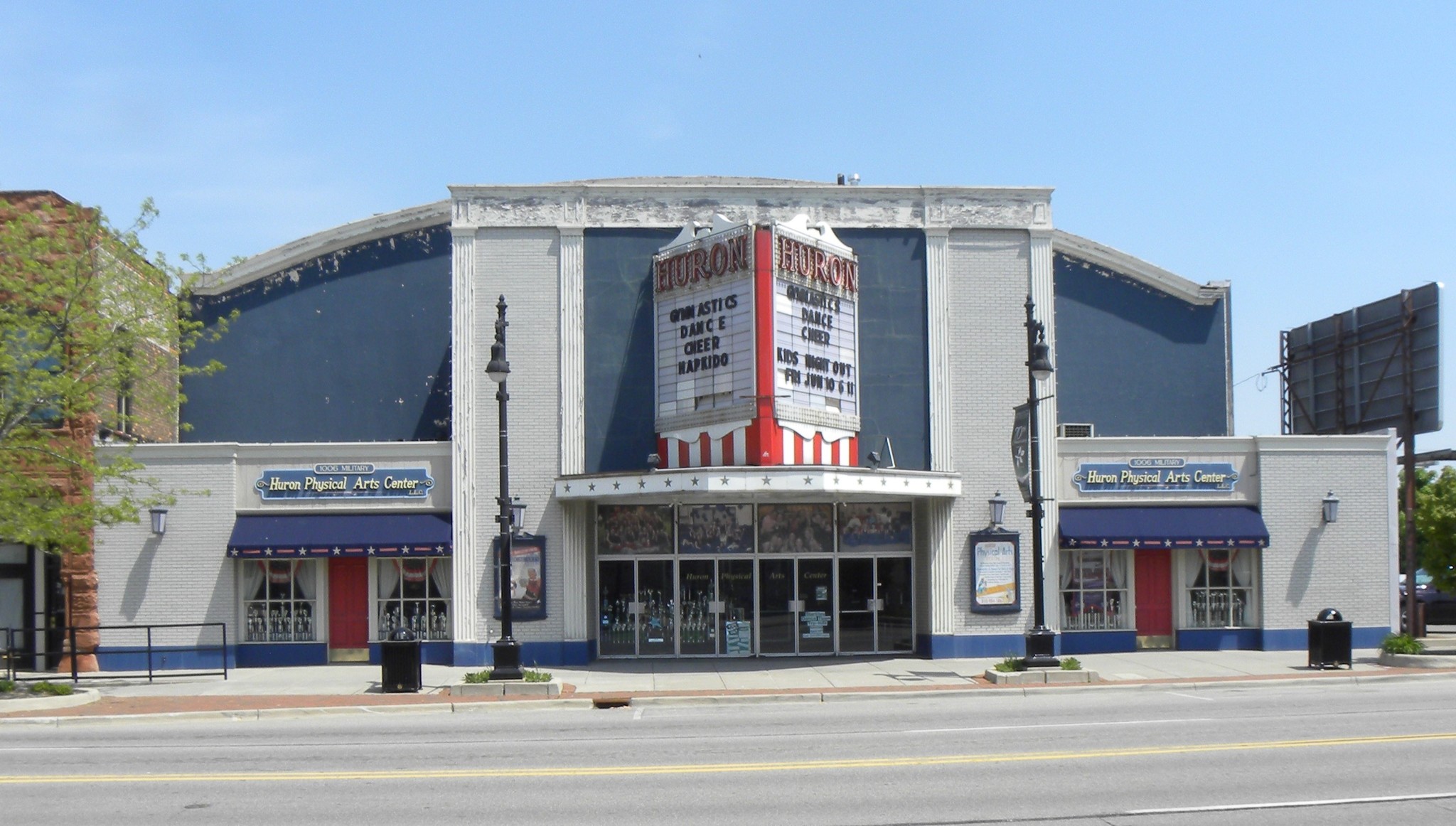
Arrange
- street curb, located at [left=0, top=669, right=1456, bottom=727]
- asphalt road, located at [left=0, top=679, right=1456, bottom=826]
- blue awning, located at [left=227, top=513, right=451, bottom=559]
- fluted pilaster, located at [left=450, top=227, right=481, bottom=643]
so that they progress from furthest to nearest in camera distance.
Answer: fluted pilaster, located at [left=450, top=227, right=481, bottom=643] → blue awning, located at [left=227, top=513, right=451, bottom=559] → street curb, located at [left=0, top=669, right=1456, bottom=727] → asphalt road, located at [left=0, top=679, right=1456, bottom=826]

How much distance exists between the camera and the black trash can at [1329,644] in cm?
2220

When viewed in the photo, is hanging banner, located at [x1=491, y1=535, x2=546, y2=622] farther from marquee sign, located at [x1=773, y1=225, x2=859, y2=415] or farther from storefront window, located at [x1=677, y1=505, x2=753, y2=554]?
marquee sign, located at [x1=773, y1=225, x2=859, y2=415]

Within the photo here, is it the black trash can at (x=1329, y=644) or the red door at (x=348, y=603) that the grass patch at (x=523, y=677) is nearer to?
the red door at (x=348, y=603)

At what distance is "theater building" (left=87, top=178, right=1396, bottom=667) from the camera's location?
79.2 feet

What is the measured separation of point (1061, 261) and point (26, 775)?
23.0 meters

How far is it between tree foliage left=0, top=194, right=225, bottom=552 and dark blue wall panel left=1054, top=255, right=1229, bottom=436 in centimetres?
1836

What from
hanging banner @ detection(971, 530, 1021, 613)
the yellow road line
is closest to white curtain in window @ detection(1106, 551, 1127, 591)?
hanging banner @ detection(971, 530, 1021, 613)

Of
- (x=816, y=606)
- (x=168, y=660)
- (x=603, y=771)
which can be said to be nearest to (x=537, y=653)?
(x=816, y=606)

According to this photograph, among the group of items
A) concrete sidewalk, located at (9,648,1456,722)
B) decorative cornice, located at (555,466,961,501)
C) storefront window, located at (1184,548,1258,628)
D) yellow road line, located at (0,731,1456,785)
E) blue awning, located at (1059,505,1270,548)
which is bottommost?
concrete sidewalk, located at (9,648,1456,722)

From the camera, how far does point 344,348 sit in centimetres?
2730

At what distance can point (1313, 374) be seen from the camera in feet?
104

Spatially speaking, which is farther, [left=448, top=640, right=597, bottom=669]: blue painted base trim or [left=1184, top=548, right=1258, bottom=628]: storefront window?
[left=1184, top=548, right=1258, bottom=628]: storefront window

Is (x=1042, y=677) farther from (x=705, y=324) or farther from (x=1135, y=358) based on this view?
(x=1135, y=358)

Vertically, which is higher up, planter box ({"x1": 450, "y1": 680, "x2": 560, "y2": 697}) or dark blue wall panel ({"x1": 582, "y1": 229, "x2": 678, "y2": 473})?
dark blue wall panel ({"x1": 582, "y1": 229, "x2": 678, "y2": 473})
